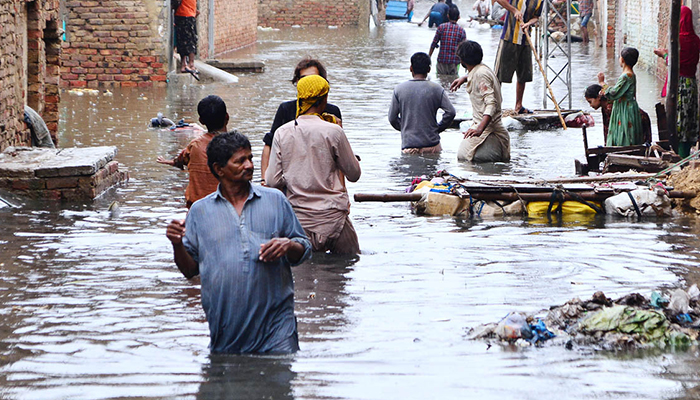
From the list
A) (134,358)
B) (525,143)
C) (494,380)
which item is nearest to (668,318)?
(494,380)

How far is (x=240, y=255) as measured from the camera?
4.42m

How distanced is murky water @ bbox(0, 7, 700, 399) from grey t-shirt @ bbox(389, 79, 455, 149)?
27 centimetres

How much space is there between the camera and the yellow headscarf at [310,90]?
21.2ft

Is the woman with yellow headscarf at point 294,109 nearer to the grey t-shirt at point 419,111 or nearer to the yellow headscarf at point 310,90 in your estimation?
the yellow headscarf at point 310,90

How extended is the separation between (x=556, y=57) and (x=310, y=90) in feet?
72.5

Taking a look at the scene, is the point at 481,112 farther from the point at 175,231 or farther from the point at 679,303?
the point at 175,231

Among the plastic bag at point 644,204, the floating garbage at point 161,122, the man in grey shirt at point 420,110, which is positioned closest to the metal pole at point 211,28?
the floating garbage at point 161,122

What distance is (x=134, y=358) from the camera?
5.03 metres

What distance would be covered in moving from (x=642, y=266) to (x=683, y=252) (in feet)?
1.76

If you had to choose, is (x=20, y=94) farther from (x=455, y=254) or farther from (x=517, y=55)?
(x=517, y=55)

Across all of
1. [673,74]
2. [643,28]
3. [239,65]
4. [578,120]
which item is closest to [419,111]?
[673,74]

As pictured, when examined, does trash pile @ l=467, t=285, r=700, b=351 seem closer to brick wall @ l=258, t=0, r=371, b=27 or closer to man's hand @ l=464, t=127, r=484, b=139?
man's hand @ l=464, t=127, r=484, b=139

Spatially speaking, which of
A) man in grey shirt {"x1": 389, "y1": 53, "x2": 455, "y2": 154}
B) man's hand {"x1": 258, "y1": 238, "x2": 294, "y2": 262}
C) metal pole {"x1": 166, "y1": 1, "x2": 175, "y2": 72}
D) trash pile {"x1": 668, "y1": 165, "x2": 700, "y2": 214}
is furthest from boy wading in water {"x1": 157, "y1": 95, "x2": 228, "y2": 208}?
metal pole {"x1": 166, "y1": 1, "x2": 175, "y2": 72}

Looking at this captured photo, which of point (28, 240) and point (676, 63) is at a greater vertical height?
point (676, 63)
